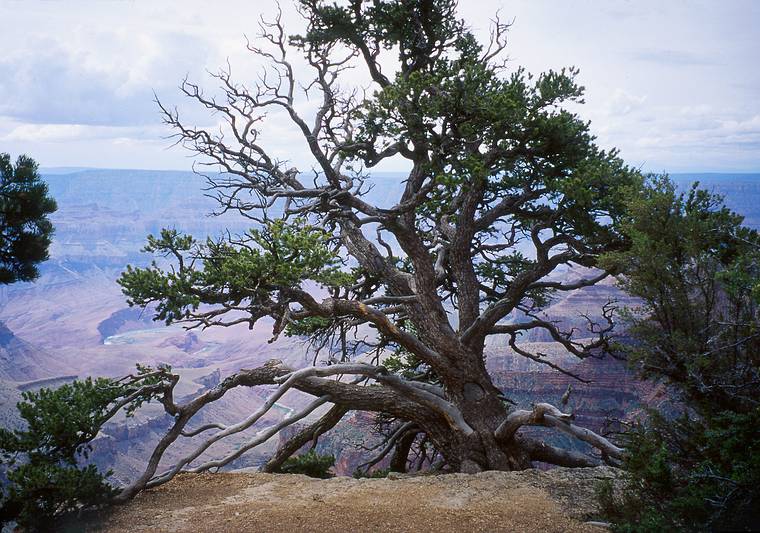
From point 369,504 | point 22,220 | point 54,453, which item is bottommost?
point 369,504

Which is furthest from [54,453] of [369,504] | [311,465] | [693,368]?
[693,368]

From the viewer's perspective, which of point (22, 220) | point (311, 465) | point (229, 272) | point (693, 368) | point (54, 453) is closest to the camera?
point (693, 368)

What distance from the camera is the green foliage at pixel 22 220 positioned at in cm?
1028

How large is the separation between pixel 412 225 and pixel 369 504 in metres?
6.83

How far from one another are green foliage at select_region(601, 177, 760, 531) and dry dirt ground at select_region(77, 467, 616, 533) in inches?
46.1

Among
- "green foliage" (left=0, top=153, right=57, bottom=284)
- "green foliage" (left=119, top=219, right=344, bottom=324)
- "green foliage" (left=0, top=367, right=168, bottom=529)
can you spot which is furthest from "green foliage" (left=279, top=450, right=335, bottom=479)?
"green foliage" (left=0, top=153, right=57, bottom=284)

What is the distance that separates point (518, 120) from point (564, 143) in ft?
4.35

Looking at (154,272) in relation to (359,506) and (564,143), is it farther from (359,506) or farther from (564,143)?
(564,143)

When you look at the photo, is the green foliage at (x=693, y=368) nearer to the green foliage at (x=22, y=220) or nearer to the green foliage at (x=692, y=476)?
the green foliage at (x=692, y=476)

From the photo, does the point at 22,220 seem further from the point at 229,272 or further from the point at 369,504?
the point at 369,504

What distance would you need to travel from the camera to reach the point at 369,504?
7.63m

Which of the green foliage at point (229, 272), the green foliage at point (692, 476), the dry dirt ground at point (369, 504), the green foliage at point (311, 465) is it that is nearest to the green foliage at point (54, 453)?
the dry dirt ground at point (369, 504)

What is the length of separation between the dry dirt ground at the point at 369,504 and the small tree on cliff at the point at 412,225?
0.68 m

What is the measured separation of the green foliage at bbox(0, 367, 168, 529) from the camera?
24.0 feet
